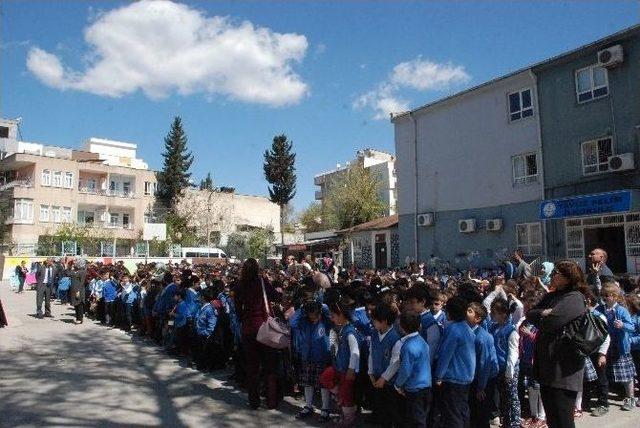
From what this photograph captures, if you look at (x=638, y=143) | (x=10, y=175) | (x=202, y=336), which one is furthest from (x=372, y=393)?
(x=10, y=175)

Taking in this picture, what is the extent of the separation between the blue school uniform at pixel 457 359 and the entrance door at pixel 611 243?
53.7ft

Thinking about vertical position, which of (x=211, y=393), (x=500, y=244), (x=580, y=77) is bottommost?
(x=211, y=393)

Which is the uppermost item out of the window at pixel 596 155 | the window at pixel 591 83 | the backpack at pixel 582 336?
the window at pixel 591 83

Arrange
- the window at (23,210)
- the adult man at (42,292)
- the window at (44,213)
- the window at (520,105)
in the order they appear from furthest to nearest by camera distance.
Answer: the window at (44,213)
the window at (23,210)
the window at (520,105)
the adult man at (42,292)

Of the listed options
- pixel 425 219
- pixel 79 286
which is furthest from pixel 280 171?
pixel 79 286

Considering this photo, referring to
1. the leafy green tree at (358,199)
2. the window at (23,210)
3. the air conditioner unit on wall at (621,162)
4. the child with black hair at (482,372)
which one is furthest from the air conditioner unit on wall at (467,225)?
the window at (23,210)

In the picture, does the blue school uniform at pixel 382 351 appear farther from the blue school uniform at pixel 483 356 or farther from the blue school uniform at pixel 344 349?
the blue school uniform at pixel 483 356

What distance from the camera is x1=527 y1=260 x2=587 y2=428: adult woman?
3.98 meters

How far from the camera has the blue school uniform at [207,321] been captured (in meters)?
8.70

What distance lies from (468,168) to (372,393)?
19.2 metres

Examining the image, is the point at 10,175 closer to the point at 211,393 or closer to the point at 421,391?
the point at 211,393

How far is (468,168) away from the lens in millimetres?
23953

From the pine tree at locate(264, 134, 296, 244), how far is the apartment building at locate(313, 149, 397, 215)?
7085 millimetres

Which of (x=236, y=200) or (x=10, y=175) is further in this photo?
(x=236, y=200)
